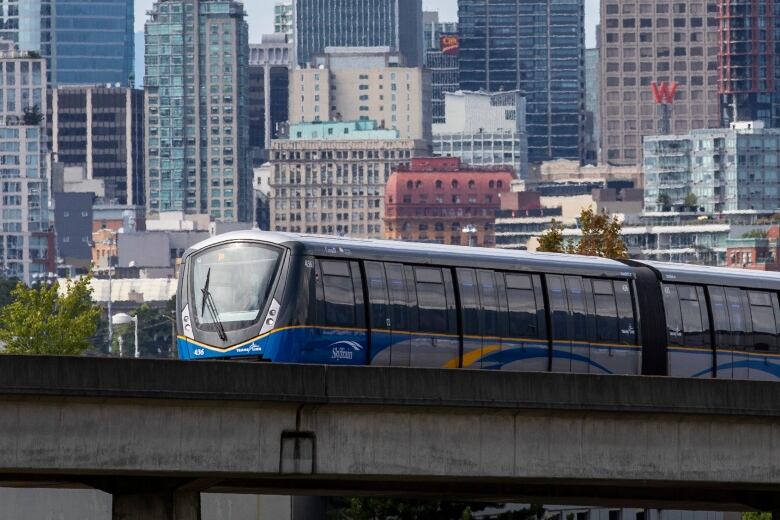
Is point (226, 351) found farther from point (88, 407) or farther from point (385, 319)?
point (88, 407)

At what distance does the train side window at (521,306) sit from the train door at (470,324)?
30.1 inches

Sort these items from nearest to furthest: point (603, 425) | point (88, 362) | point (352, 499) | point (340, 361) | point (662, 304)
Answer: point (88, 362)
point (603, 425)
point (340, 361)
point (662, 304)
point (352, 499)

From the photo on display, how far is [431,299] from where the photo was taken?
43.0 metres

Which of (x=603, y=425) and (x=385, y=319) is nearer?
(x=603, y=425)

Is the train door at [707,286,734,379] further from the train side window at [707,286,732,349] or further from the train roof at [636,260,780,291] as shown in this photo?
the train roof at [636,260,780,291]

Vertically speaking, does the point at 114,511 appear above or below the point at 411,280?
below

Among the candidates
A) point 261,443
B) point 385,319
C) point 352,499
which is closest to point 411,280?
point 385,319

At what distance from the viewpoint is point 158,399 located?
32.3m

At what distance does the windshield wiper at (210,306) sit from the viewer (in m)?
41.9

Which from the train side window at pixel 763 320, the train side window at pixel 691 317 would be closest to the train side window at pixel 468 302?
the train side window at pixel 691 317

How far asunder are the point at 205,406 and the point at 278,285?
27.3 ft

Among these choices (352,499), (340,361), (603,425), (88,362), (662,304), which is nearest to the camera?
(88,362)

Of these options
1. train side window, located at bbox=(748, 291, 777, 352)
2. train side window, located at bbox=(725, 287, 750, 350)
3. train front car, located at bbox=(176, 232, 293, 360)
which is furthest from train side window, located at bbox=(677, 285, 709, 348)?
train front car, located at bbox=(176, 232, 293, 360)

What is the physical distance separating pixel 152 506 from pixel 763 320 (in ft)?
59.5
